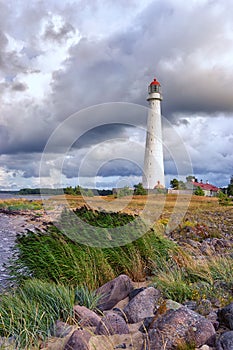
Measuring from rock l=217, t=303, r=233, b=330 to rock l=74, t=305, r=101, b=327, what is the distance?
51.5 inches

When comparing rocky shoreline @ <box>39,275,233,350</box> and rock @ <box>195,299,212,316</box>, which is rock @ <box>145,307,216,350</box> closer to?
rocky shoreline @ <box>39,275,233,350</box>

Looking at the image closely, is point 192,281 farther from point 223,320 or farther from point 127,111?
point 127,111

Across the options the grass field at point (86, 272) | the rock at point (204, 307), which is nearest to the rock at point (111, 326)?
the grass field at point (86, 272)

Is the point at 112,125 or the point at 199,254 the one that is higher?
the point at 112,125

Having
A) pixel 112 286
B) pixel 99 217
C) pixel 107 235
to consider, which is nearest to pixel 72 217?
pixel 99 217

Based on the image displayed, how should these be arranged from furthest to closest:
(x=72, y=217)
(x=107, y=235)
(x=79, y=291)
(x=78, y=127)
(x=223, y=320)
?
1. (x=78, y=127)
2. (x=72, y=217)
3. (x=107, y=235)
4. (x=79, y=291)
5. (x=223, y=320)

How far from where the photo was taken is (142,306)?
4.37m

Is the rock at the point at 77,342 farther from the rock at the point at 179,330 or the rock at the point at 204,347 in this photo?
the rock at the point at 204,347

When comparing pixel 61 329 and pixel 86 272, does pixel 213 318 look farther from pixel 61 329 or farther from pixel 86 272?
pixel 86 272

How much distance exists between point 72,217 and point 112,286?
2525 mm


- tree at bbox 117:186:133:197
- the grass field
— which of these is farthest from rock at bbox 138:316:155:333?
tree at bbox 117:186:133:197

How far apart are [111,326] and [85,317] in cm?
33

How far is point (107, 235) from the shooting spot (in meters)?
6.53

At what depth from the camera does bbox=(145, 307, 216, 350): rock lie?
342 cm
